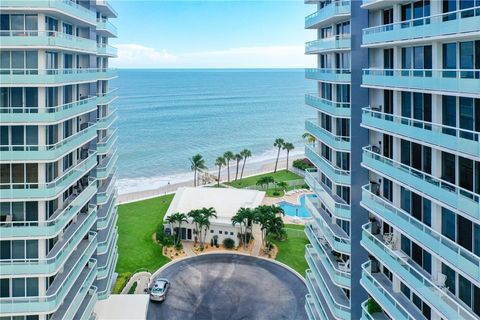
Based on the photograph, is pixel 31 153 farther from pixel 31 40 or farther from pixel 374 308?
pixel 374 308

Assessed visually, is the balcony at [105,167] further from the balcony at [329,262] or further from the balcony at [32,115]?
the balcony at [329,262]

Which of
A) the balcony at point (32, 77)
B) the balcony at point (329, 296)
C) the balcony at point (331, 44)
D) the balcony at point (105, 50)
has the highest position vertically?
the balcony at point (105, 50)

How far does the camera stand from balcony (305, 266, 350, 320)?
31234 mm

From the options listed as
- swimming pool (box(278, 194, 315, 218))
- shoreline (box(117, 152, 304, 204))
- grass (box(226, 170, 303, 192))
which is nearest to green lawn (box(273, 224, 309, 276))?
swimming pool (box(278, 194, 315, 218))

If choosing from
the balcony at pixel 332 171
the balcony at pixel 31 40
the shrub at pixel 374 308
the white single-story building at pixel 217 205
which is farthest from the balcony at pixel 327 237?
the balcony at pixel 31 40

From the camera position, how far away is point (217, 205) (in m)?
63.2

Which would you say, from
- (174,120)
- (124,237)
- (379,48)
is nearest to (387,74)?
(379,48)

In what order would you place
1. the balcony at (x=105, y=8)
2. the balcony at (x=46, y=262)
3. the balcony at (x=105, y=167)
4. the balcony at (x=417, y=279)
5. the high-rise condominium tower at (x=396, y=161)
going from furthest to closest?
the balcony at (x=105, y=8) < the balcony at (x=105, y=167) < the balcony at (x=46, y=262) < the high-rise condominium tower at (x=396, y=161) < the balcony at (x=417, y=279)

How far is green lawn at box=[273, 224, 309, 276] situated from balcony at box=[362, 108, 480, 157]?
89.7ft

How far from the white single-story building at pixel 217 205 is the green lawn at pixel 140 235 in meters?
3.69

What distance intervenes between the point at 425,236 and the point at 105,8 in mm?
34056

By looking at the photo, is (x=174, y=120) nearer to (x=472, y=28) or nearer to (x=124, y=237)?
(x=124, y=237)

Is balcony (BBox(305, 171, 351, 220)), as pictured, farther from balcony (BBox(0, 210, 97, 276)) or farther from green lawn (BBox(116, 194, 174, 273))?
green lawn (BBox(116, 194, 174, 273))

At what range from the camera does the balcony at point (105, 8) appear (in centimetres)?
4178
